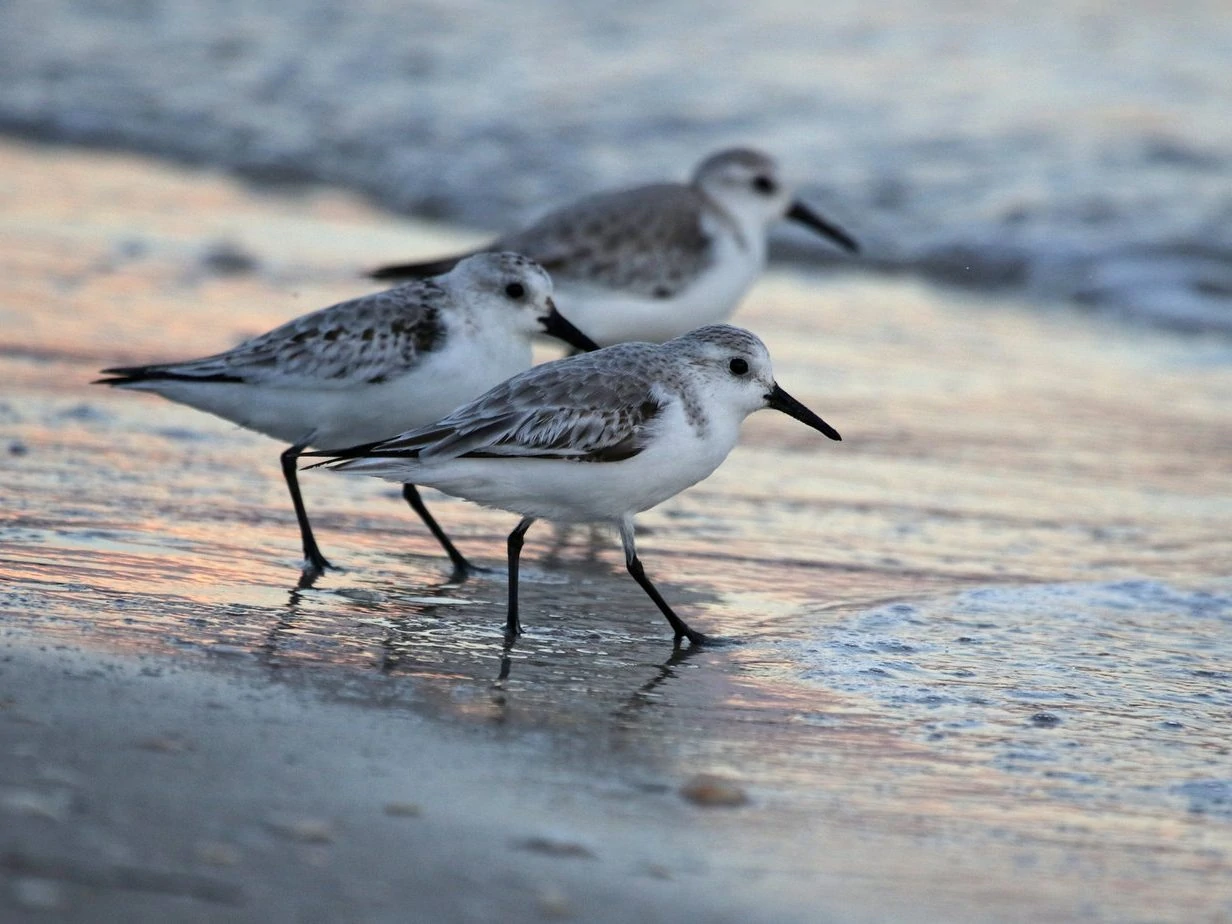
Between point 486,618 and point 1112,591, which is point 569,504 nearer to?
point 486,618

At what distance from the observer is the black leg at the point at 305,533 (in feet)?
17.3

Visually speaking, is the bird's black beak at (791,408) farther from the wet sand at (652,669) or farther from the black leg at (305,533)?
the black leg at (305,533)

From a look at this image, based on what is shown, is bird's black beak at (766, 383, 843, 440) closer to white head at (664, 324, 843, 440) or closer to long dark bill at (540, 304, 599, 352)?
white head at (664, 324, 843, 440)

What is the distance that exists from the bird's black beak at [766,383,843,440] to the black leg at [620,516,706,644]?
20.2 inches

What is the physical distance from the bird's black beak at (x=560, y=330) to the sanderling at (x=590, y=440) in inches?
33.0

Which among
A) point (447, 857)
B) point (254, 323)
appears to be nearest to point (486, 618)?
point (447, 857)

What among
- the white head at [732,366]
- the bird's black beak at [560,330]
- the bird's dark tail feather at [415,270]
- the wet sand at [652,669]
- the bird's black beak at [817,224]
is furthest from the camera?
the bird's black beak at [817,224]

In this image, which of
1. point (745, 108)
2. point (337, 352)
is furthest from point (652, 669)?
point (745, 108)

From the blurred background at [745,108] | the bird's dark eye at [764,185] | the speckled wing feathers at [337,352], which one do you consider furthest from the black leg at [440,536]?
the blurred background at [745,108]

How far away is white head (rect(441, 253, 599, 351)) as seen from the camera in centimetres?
580

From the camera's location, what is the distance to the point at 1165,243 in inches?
417

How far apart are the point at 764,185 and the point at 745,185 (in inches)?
4.5

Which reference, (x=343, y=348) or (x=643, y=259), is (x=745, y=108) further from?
(x=343, y=348)

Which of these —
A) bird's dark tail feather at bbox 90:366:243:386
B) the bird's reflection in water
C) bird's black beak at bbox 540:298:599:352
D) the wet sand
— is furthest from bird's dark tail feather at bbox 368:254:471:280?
the bird's reflection in water
